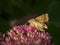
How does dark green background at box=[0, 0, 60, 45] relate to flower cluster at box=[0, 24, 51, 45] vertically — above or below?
above

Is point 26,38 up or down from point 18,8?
down

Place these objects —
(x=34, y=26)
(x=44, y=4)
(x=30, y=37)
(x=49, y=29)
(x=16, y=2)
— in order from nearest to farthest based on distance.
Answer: (x=30, y=37), (x=34, y=26), (x=49, y=29), (x=44, y=4), (x=16, y=2)

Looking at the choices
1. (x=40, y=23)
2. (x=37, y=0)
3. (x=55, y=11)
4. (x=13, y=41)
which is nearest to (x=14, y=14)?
(x=37, y=0)

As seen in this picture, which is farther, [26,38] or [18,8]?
[18,8]

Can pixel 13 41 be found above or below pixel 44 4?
below

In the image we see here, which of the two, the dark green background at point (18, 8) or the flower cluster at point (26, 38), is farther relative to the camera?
the dark green background at point (18, 8)

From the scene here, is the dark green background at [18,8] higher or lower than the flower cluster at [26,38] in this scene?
higher

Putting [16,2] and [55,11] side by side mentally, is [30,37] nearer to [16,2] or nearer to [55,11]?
[55,11]

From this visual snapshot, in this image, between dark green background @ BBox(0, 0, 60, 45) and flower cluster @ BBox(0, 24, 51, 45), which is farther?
dark green background @ BBox(0, 0, 60, 45)
